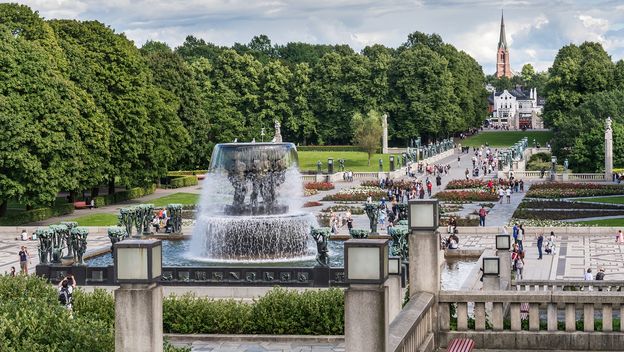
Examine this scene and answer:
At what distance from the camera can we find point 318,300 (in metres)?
24.5

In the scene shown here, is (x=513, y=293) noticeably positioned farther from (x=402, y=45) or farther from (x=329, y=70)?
(x=402, y=45)

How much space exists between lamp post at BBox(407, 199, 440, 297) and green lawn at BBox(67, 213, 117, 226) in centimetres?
4245

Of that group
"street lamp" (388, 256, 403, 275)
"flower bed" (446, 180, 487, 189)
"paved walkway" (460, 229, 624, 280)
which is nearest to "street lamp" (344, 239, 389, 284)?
"street lamp" (388, 256, 403, 275)

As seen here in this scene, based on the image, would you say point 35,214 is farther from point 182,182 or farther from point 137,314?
point 137,314

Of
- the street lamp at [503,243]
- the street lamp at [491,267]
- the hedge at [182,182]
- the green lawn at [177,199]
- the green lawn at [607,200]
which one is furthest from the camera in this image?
the hedge at [182,182]

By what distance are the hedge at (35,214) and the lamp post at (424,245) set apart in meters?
43.7

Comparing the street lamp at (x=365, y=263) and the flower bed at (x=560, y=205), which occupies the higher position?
the street lamp at (x=365, y=263)

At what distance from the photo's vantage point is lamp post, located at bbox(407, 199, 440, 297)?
14.8 meters

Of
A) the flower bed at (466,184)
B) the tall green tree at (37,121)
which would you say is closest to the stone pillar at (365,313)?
the tall green tree at (37,121)

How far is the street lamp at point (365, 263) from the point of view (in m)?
10.7

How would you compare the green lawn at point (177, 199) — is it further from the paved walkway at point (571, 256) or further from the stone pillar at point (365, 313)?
the stone pillar at point (365, 313)

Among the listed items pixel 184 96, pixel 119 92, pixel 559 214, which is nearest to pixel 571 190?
pixel 559 214

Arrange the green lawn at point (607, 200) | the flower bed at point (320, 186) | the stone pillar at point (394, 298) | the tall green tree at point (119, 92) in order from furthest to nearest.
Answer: the flower bed at point (320, 186) → the tall green tree at point (119, 92) → the green lawn at point (607, 200) → the stone pillar at point (394, 298)

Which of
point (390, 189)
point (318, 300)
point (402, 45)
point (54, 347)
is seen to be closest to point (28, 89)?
point (390, 189)
